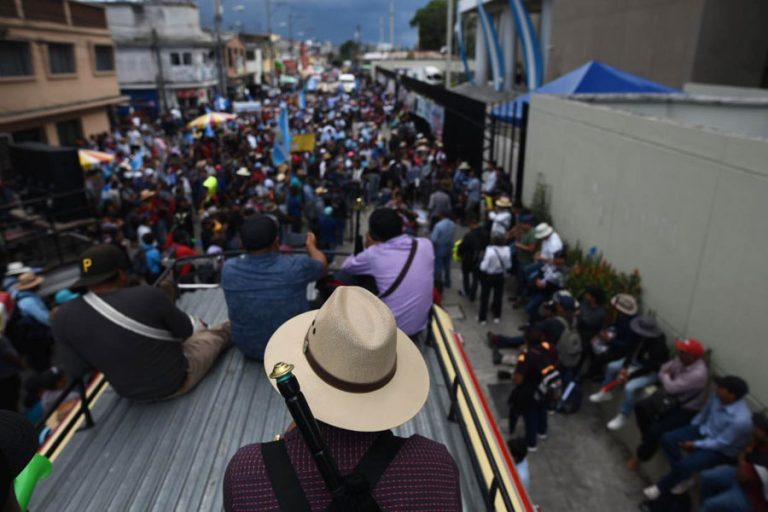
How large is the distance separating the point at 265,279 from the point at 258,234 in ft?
1.08

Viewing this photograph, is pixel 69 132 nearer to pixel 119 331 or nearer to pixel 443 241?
pixel 443 241

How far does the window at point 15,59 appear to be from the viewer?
18.0 meters

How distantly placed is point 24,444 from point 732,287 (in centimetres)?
598

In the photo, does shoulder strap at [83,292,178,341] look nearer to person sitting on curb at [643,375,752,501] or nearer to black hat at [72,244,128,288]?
black hat at [72,244,128,288]

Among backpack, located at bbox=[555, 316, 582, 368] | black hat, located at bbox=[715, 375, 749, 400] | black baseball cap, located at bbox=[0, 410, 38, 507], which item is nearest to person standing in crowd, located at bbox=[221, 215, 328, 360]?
black baseball cap, located at bbox=[0, 410, 38, 507]

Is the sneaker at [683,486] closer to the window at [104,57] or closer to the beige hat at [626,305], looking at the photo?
the beige hat at [626,305]

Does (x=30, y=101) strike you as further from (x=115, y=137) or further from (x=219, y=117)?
(x=219, y=117)

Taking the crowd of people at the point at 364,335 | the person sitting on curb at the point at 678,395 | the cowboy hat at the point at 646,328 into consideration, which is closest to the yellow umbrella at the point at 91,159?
the crowd of people at the point at 364,335

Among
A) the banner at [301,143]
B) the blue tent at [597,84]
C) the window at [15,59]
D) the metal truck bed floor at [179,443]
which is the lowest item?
the metal truck bed floor at [179,443]

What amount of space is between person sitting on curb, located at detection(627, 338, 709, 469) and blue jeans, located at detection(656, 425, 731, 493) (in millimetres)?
132

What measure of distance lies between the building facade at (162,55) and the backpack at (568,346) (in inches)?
1602

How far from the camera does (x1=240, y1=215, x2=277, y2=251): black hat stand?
3699 millimetres

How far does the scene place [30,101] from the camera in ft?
63.5

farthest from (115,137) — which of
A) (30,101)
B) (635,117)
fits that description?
(635,117)
